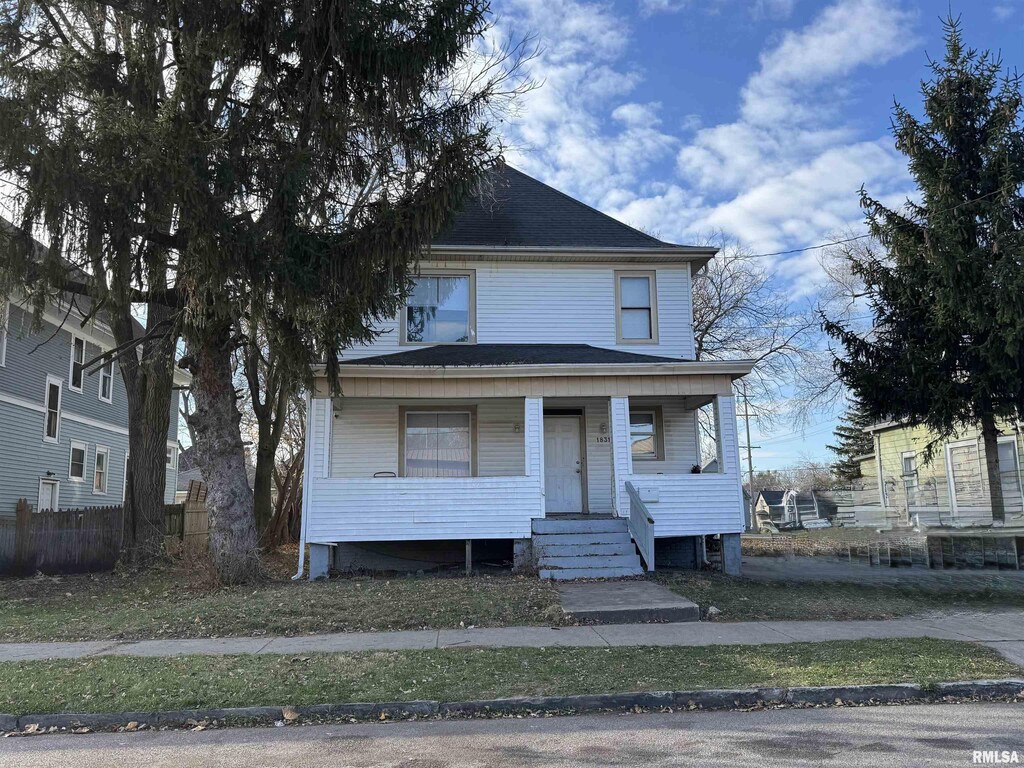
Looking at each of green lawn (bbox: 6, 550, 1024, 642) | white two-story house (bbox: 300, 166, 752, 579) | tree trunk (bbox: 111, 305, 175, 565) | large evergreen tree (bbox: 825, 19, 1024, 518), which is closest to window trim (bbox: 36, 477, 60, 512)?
tree trunk (bbox: 111, 305, 175, 565)

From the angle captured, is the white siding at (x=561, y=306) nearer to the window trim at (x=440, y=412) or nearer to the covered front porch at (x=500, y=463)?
the covered front porch at (x=500, y=463)

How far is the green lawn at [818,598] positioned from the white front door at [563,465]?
2714 mm

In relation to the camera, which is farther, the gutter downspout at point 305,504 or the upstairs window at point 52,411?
the upstairs window at point 52,411

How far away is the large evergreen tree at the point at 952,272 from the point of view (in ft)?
40.7

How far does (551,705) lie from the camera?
5.50 meters

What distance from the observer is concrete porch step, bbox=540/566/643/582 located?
11328 millimetres

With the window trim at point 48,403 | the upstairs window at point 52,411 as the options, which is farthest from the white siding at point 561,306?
the upstairs window at point 52,411

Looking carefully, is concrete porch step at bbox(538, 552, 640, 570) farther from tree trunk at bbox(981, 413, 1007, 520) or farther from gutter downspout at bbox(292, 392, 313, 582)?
tree trunk at bbox(981, 413, 1007, 520)

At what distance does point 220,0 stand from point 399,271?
422 cm

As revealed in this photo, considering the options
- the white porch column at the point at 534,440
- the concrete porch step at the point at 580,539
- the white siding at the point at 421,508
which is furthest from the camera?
the white porch column at the point at 534,440

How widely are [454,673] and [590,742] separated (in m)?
1.74

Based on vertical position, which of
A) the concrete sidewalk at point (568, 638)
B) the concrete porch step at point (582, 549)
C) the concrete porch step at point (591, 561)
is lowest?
the concrete sidewalk at point (568, 638)

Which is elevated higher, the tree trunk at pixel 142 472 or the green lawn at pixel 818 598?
the tree trunk at pixel 142 472

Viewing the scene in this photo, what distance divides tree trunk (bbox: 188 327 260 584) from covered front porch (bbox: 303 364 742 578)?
4.58ft
